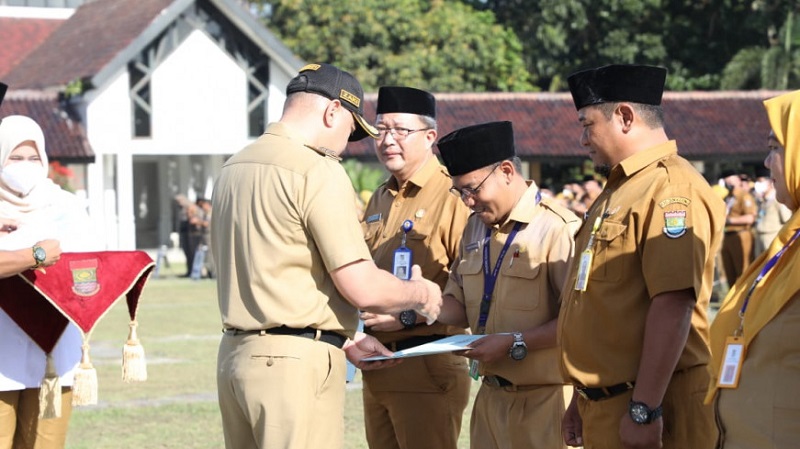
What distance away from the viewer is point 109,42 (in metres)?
33.6

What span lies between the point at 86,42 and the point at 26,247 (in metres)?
31.7

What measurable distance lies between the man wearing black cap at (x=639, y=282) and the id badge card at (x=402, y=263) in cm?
136

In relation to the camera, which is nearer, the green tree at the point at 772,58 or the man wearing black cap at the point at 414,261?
the man wearing black cap at the point at 414,261

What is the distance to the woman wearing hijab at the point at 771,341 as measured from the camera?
3.43m

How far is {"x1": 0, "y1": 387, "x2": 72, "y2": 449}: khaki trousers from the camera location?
546 centimetres

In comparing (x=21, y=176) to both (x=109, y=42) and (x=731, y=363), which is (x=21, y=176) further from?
(x=109, y=42)

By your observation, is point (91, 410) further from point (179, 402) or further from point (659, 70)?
point (659, 70)

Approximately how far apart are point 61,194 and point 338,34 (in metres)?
32.6

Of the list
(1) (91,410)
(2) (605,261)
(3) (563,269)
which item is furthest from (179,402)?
(2) (605,261)

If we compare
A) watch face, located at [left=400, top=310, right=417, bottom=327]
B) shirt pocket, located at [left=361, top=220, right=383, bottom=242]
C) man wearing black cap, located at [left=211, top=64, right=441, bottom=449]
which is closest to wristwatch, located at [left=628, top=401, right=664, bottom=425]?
man wearing black cap, located at [left=211, top=64, right=441, bottom=449]

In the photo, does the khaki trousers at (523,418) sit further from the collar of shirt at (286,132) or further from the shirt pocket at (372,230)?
the collar of shirt at (286,132)

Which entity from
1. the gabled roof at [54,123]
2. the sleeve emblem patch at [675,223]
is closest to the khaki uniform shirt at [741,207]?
the sleeve emblem patch at [675,223]

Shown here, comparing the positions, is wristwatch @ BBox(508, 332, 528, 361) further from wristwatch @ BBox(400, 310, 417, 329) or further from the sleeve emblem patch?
the sleeve emblem patch

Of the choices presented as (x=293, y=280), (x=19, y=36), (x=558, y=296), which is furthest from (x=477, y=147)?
(x=19, y=36)
